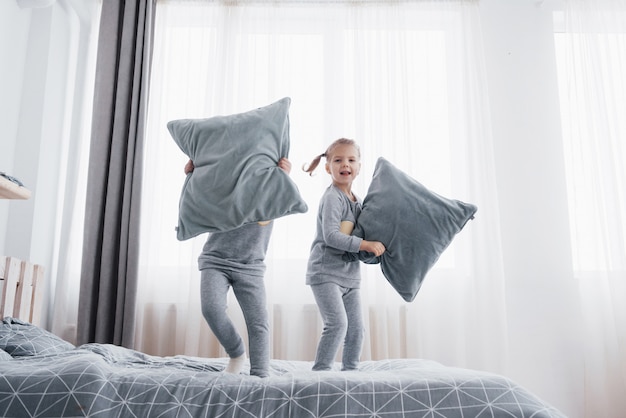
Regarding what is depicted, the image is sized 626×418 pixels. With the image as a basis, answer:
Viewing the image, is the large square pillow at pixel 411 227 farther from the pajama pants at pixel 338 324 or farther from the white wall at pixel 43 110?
the white wall at pixel 43 110

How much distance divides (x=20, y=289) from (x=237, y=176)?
1.09m

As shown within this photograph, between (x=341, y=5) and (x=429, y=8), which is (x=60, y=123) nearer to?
(x=341, y=5)

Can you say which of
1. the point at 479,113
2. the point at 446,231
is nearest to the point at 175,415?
the point at 446,231

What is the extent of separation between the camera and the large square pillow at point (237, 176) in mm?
1624

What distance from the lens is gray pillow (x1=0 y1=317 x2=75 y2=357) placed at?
1.62 metres

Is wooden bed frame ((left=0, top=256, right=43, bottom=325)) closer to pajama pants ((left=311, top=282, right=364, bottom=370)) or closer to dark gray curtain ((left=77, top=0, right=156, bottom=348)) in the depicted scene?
dark gray curtain ((left=77, top=0, right=156, bottom=348))

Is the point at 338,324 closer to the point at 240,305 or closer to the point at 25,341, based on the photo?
the point at 240,305

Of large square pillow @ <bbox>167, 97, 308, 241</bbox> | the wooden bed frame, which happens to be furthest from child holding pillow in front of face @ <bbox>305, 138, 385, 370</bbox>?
the wooden bed frame

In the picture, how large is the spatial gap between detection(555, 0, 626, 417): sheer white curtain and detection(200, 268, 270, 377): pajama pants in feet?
6.07

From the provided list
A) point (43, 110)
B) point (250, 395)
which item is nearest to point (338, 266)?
point (250, 395)

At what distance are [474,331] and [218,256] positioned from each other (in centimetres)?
155

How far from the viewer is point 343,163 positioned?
75.7 inches

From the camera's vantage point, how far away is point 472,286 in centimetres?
275

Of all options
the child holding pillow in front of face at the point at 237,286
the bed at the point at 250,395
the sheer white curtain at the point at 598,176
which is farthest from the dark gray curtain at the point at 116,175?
the sheer white curtain at the point at 598,176
